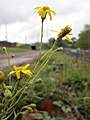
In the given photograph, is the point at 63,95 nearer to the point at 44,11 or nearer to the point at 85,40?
the point at 44,11

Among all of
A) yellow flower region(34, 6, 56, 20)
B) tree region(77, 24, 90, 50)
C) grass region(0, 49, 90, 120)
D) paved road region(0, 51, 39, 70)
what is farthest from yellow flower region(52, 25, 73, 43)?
tree region(77, 24, 90, 50)

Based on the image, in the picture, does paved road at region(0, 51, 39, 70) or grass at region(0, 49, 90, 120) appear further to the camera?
paved road at region(0, 51, 39, 70)

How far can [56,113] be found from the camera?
14.9 feet

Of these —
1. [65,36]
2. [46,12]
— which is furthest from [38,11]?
[65,36]

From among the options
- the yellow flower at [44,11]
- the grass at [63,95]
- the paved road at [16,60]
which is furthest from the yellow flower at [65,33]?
the paved road at [16,60]

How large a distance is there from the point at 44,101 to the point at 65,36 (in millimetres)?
3121

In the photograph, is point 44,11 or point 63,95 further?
point 63,95

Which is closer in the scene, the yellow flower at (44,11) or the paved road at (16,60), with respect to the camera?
the yellow flower at (44,11)

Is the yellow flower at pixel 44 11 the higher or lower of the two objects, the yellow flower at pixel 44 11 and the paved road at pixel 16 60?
the higher

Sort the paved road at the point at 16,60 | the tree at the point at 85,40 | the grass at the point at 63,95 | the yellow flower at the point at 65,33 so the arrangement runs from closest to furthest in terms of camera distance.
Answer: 1. the yellow flower at the point at 65,33
2. the grass at the point at 63,95
3. the paved road at the point at 16,60
4. the tree at the point at 85,40

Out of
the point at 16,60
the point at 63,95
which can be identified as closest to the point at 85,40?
the point at 16,60

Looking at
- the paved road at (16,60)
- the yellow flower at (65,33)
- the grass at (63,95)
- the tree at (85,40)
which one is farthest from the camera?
the tree at (85,40)

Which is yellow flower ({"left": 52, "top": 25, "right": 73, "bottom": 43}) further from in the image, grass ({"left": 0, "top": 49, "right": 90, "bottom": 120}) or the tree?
the tree

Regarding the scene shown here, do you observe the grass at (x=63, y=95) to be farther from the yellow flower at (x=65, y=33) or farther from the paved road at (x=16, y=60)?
the yellow flower at (x=65, y=33)
